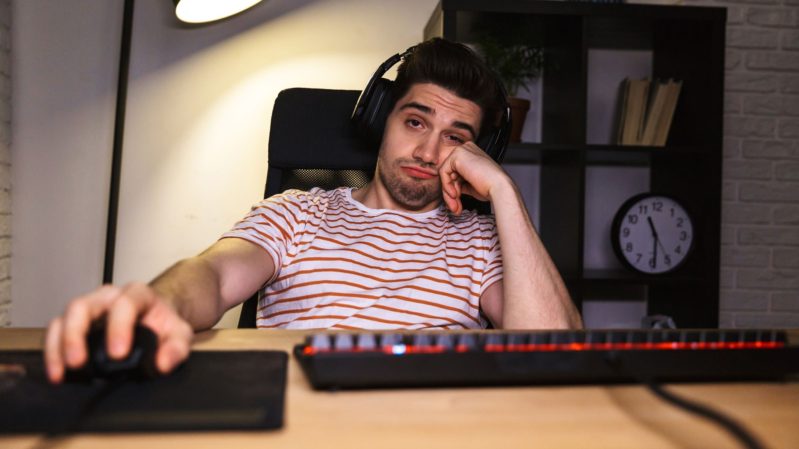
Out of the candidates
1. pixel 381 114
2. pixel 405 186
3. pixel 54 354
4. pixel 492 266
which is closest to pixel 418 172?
pixel 405 186

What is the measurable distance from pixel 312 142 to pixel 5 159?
1084 mm

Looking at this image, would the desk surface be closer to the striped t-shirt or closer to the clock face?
the striped t-shirt

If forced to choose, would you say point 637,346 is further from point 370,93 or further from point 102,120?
point 102,120

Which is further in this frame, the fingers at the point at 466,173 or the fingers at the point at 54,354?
the fingers at the point at 466,173

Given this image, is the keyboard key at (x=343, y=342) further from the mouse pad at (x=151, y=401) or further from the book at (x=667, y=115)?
the book at (x=667, y=115)

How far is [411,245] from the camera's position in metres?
1.34

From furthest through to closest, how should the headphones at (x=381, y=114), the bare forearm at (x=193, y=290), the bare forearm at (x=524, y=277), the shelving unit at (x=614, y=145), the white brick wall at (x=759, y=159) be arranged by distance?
the white brick wall at (x=759, y=159), the shelving unit at (x=614, y=145), the headphones at (x=381, y=114), the bare forearm at (x=524, y=277), the bare forearm at (x=193, y=290)

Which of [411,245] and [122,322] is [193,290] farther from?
[411,245]

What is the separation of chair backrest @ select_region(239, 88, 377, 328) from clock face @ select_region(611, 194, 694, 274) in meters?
0.89

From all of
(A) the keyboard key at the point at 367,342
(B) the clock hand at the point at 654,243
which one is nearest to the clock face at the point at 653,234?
(B) the clock hand at the point at 654,243

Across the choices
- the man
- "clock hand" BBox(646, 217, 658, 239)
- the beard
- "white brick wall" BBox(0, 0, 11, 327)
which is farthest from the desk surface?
"white brick wall" BBox(0, 0, 11, 327)

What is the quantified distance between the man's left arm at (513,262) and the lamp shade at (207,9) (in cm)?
77

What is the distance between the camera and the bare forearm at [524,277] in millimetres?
1137

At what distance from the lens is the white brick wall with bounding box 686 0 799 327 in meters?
2.19
